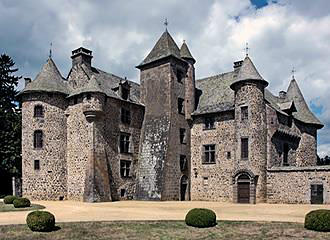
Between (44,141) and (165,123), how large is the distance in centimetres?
1202

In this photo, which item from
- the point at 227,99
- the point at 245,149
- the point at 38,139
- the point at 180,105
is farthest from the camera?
the point at 180,105

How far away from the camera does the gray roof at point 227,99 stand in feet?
133

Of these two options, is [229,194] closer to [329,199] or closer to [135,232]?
[329,199]

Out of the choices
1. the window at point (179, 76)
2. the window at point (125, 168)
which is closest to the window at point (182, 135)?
the window at point (179, 76)

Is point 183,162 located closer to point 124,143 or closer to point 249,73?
point 124,143

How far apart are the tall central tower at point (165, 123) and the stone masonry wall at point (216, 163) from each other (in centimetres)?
86

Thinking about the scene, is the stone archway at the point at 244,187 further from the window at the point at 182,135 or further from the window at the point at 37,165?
the window at the point at 37,165

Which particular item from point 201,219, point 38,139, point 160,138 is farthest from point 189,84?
point 201,219

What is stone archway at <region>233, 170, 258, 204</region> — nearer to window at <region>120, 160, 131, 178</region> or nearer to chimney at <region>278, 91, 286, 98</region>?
window at <region>120, 160, 131, 178</region>

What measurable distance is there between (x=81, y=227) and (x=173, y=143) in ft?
71.0

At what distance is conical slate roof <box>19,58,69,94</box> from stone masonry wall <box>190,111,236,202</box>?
14571 millimetres

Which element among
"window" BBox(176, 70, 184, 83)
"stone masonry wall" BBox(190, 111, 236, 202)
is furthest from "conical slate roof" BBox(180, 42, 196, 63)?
"stone masonry wall" BBox(190, 111, 236, 202)

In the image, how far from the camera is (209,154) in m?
39.8

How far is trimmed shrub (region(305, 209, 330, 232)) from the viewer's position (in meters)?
16.5
